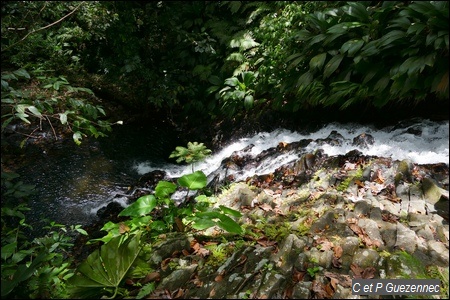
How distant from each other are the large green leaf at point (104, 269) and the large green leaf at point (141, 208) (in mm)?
549

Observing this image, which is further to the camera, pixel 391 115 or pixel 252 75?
pixel 252 75

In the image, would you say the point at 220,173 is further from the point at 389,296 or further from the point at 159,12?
the point at 159,12

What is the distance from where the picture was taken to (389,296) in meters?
2.16

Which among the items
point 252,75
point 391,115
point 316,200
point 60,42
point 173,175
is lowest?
point 173,175

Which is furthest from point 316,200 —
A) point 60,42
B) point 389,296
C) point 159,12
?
point 60,42

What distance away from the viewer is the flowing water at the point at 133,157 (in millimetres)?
4422

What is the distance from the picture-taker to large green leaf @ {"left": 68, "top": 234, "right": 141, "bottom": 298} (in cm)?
232

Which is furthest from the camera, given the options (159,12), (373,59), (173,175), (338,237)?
(159,12)

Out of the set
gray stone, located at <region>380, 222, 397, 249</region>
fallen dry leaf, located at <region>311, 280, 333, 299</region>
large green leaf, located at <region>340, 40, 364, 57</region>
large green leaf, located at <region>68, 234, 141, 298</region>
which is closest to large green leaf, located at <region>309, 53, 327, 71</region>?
large green leaf, located at <region>340, 40, 364, 57</region>

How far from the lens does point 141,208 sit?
3.14 m

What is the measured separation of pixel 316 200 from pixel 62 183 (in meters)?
4.87

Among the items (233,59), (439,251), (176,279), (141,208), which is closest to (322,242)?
(439,251)

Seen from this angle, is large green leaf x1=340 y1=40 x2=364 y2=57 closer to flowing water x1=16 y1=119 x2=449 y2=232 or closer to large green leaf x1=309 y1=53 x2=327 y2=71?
large green leaf x1=309 y1=53 x2=327 y2=71

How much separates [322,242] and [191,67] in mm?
6904
